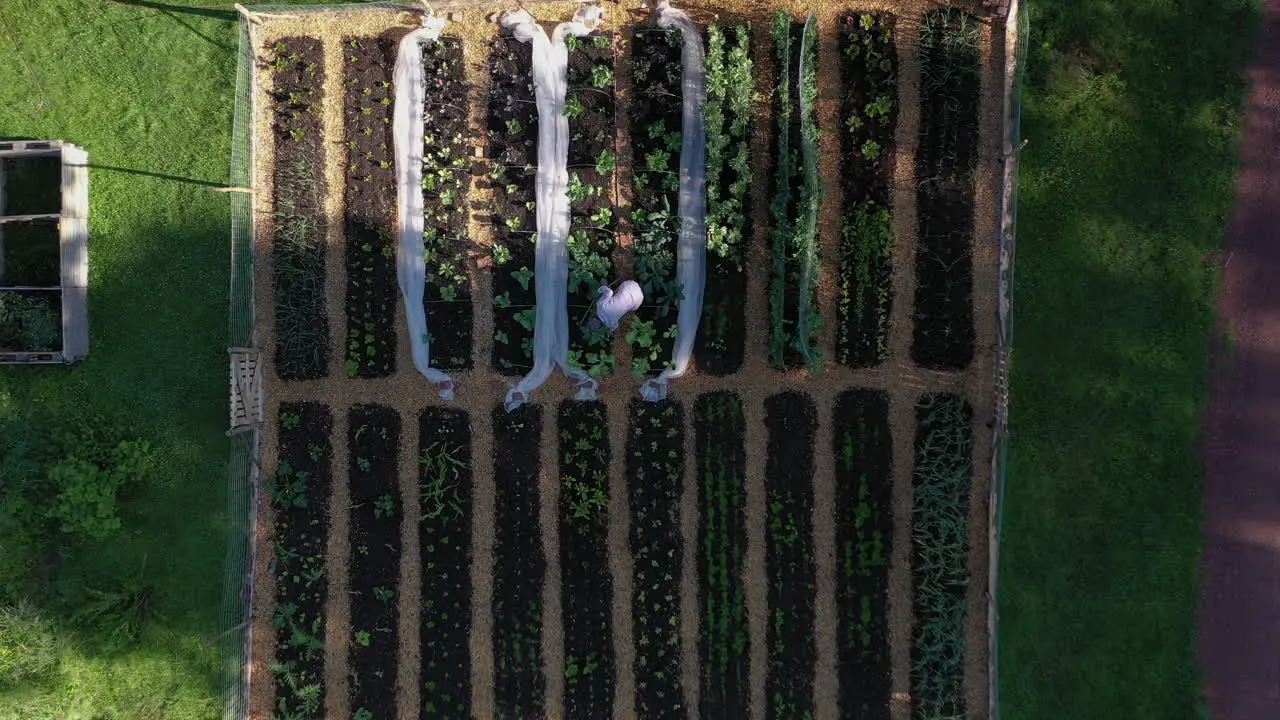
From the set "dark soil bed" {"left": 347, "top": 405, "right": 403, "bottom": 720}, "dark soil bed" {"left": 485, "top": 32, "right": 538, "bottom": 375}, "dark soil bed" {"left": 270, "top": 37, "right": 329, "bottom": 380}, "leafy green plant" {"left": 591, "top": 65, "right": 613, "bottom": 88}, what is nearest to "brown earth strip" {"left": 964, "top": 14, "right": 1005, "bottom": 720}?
"leafy green plant" {"left": 591, "top": 65, "right": 613, "bottom": 88}

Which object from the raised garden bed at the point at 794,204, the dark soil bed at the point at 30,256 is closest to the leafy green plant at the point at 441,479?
the raised garden bed at the point at 794,204

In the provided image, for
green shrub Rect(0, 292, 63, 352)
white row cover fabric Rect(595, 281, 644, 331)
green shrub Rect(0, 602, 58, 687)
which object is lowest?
green shrub Rect(0, 602, 58, 687)

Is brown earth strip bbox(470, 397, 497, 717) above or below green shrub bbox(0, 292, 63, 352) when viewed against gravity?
below

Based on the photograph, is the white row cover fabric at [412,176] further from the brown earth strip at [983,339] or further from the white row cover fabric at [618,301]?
the brown earth strip at [983,339]

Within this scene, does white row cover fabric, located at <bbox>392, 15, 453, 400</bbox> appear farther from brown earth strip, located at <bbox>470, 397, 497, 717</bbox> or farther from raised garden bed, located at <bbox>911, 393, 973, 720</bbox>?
raised garden bed, located at <bbox>911, 393, 973, 720</bbox>

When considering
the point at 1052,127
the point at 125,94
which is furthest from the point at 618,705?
the point at 125,94

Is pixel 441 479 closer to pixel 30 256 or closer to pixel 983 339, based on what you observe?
pixel 30 256
